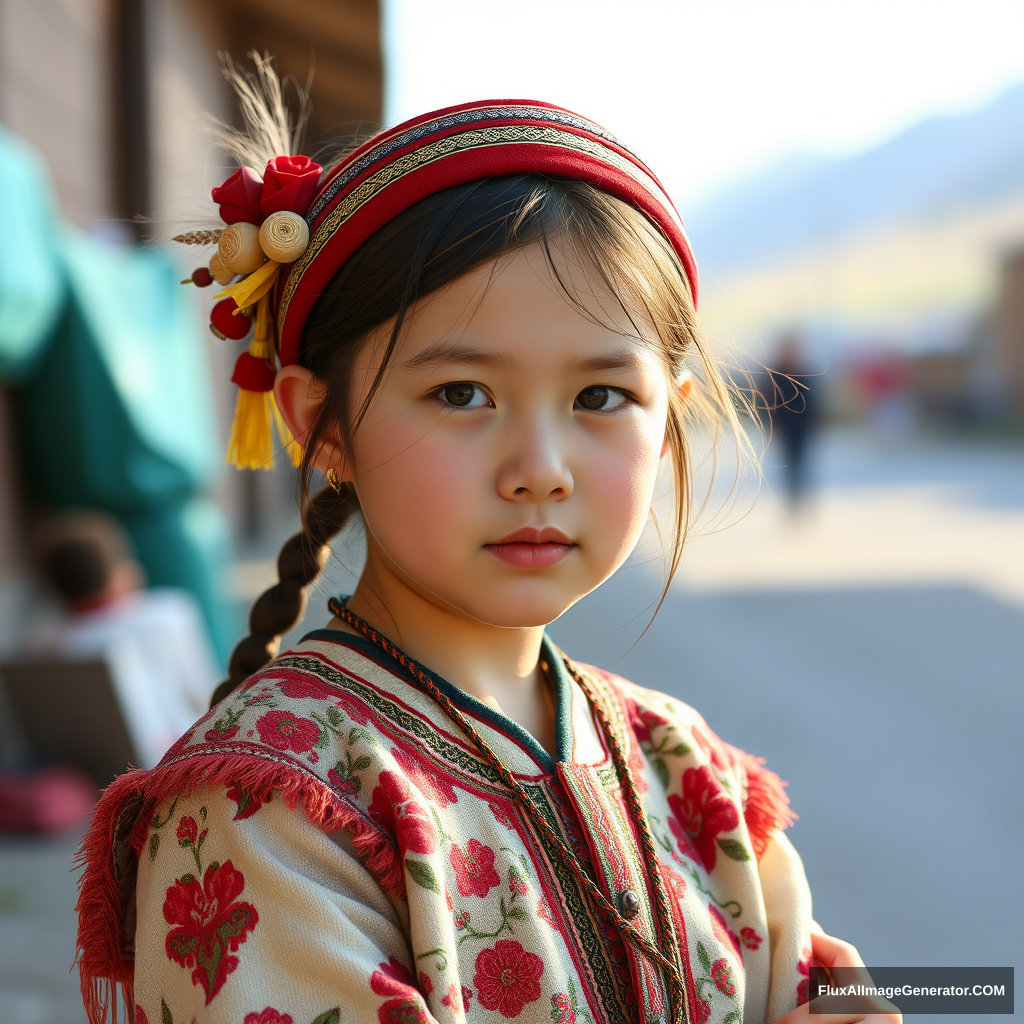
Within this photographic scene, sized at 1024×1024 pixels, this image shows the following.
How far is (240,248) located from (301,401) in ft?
0.55

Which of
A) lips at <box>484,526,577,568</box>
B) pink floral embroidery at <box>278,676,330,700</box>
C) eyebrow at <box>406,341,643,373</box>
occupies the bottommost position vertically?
pink floral embroidery at <box>278,676,330,700</box>

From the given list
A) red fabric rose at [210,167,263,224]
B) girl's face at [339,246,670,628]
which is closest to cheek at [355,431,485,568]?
girl's face at [339,246,670,628]

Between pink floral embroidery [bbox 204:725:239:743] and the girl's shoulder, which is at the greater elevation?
pink floral embroidery [bbox 204:725:239:743]

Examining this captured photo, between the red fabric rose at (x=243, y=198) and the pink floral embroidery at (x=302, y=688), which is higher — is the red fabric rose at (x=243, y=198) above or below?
above

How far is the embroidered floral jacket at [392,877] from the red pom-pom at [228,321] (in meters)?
0.36

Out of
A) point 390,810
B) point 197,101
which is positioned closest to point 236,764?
point 390,810

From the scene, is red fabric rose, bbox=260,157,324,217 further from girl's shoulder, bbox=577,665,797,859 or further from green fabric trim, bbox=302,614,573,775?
girl's shoulder, bbox=577,665,797,859

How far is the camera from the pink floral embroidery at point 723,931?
108 centimetres

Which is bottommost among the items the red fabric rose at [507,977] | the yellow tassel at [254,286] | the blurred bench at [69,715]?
the blurred bench at [69,715]

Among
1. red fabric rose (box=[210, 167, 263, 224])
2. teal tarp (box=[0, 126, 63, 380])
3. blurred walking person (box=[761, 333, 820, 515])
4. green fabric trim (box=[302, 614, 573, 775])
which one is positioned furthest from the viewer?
blurred walking person (box=[761, 333, 820, 515])

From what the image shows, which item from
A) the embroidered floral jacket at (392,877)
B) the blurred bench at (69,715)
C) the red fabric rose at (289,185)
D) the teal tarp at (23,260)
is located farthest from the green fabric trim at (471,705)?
the teal tarp at (23,260)

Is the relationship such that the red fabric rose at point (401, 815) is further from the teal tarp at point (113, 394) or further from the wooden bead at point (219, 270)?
the teal tarp at point (113, 394)

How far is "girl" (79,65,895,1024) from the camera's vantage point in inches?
35.3

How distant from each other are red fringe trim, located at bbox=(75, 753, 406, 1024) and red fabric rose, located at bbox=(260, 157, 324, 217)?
1.82 feet
